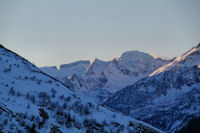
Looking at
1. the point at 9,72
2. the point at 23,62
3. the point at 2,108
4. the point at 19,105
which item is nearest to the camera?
the point at 2,108

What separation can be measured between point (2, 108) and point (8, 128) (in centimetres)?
448

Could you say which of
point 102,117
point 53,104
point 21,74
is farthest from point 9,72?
point 102,117

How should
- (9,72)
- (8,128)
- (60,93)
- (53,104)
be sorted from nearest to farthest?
(8,128) → (53,104) → (60,93) → (9,72)

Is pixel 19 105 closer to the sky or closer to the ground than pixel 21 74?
closer to the ground

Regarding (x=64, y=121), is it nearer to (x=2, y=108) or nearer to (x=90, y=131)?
(x=90, y=131)

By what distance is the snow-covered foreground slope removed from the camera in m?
43.5

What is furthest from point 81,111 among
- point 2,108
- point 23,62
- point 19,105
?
point 23,62

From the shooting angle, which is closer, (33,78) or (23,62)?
(33,78)

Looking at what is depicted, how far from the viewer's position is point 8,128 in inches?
1539

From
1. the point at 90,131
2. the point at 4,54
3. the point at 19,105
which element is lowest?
the point at 90,131

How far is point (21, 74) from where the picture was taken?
66.4 metres

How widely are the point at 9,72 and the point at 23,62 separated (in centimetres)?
1090

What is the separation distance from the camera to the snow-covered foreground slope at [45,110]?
43503 millimetres

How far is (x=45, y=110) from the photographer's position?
50.5 metres
